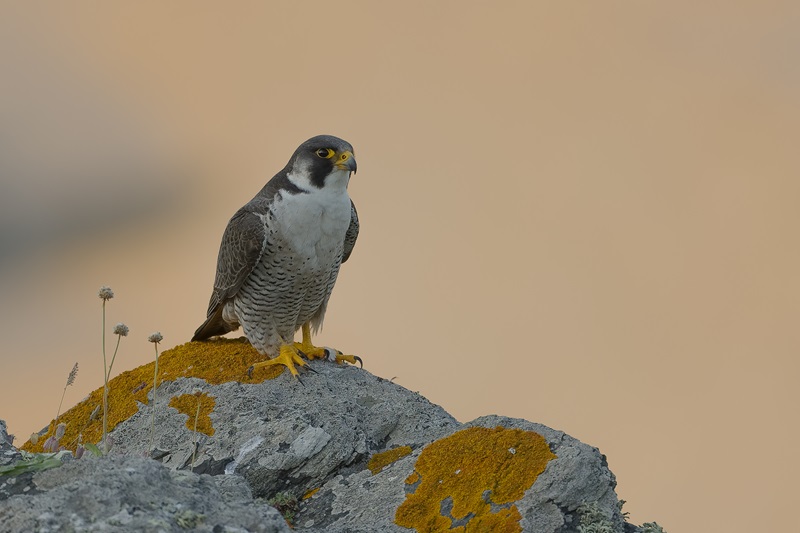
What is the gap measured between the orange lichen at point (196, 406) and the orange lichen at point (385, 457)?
39.5 inches

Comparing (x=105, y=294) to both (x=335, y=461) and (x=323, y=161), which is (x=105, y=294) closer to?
Answer: (x=335, y=461)

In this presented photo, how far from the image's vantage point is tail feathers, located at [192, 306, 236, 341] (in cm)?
699

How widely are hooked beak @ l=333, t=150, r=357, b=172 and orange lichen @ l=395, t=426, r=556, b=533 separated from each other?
2.23m

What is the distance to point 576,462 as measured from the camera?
4375mm

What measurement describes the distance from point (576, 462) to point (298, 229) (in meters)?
2.78

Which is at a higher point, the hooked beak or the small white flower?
the hooked beak

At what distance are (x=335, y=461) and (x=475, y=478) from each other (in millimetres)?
895

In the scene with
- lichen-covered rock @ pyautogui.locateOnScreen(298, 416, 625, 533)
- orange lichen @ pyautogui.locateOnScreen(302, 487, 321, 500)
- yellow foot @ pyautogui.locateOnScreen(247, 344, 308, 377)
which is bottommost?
orange lichen @ pyautogui.locateOnScreen(302, 487, 321, 500)

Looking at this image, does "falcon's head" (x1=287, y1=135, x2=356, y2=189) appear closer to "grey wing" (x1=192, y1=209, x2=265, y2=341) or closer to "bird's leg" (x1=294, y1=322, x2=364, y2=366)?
"grey wing" (x1=192, y1=209, x2=265, y2=341)

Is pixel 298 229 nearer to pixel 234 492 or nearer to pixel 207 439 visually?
pixel 207 439

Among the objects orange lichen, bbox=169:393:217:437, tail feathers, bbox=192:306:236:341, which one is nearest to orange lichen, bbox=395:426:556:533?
orange lichen, bbox=169:393:217:437

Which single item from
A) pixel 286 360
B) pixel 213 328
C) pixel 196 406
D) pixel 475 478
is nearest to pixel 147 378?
pixel 196 406

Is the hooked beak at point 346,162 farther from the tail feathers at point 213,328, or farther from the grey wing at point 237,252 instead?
the tail feathers at point 213,328

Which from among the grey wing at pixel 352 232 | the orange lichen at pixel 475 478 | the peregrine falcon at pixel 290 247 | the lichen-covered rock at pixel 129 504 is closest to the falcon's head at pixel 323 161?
the peregrine falcon at pixel 290 247
